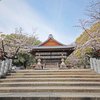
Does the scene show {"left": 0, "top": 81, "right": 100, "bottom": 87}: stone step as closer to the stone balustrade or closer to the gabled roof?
the stone balustrade

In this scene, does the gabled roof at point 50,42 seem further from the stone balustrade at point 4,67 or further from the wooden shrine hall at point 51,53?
the stone balustrade at point 4,67

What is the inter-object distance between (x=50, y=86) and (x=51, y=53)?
13810mm

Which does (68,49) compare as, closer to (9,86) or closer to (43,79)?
(43,79)

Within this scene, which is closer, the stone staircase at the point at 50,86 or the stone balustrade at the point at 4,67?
the stone staircase at the point at 50,86

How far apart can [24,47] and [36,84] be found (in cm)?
2542

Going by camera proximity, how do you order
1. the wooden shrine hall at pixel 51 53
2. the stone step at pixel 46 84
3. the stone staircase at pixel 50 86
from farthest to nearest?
the wooden shrine hall at pixel 51 53
the stone step at pixel 46 84
the stone staircase at pixel 50 86

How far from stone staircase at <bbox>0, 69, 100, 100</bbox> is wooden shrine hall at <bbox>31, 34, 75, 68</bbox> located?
1035 centimetres

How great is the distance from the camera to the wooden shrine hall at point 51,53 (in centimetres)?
2266

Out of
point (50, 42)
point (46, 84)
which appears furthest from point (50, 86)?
point (50, 42)

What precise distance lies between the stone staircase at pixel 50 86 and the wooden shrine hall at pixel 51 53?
10.3 metres


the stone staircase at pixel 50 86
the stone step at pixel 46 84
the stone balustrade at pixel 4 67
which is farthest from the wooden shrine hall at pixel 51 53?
the stone step at pixel 46 84

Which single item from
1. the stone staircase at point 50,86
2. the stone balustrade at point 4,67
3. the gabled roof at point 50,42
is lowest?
the stone staircase at point 50,86

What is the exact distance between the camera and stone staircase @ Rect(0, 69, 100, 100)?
671 centimetres

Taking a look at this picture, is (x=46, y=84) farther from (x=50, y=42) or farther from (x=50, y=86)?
(x=50, y=42)
